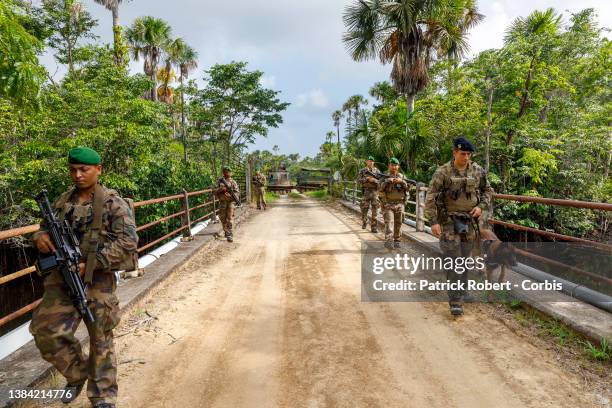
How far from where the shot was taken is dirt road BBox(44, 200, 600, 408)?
2.56 m

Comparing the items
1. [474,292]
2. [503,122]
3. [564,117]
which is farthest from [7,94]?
[564,117]

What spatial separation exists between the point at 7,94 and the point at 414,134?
1244 centimetres

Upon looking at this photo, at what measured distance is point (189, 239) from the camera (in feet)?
26.3

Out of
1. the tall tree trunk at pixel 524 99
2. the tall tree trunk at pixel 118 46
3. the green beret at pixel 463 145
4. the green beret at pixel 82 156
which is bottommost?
the green beret at pixel 82 156

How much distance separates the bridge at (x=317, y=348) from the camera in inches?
101

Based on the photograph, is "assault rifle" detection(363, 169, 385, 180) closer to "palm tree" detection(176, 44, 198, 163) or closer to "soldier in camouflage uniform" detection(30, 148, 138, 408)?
"soldier in camouflage uniform" detection(30, 148, 138, 408)

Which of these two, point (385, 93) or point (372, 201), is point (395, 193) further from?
point (385, 93)

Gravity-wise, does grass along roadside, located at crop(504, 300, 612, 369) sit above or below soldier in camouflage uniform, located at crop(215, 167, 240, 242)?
below

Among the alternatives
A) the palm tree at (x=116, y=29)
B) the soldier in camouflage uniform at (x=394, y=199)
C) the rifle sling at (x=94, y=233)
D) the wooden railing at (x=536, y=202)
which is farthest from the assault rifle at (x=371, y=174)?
the palm tree at (x=116, y=29)

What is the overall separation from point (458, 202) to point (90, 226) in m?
Answer: 3.40

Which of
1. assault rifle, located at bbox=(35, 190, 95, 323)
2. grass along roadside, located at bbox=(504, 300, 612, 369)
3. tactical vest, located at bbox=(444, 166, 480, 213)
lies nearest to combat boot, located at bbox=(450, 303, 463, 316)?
grass along roadside, located at bbox=(504, 300, 612, 369)

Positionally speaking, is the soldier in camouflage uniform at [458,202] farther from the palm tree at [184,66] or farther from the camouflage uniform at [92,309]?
the palm tree at [184,66]

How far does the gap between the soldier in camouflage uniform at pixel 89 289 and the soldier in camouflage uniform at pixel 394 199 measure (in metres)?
5.68

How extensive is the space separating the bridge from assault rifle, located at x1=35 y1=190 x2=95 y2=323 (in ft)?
2.39
